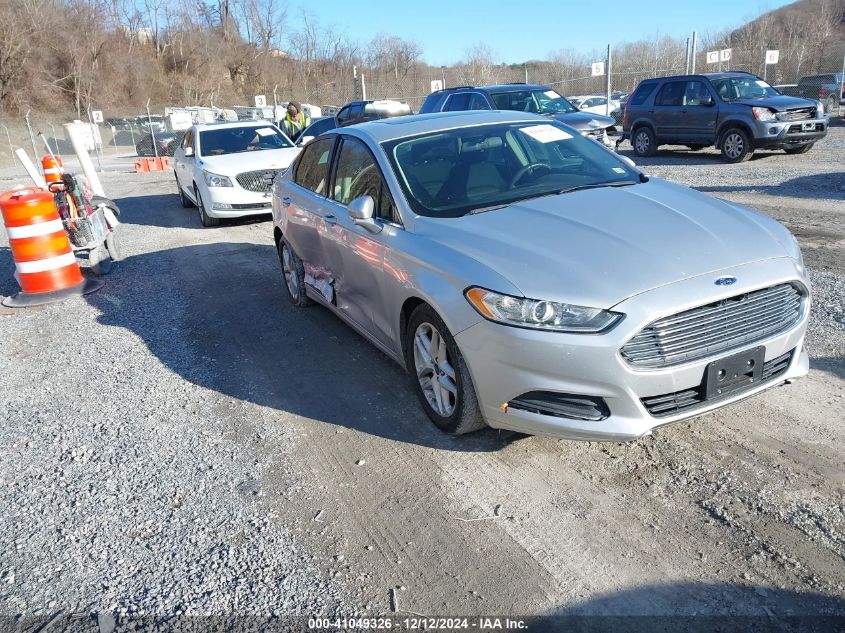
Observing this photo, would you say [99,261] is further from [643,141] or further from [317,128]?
[643,141]

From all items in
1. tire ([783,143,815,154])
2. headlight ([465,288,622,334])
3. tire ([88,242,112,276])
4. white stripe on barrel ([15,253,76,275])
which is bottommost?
tire ([783,143,815,154])

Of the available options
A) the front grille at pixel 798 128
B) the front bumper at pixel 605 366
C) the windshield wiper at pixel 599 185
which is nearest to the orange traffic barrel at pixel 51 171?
the windshield wiper at pixel 599 185

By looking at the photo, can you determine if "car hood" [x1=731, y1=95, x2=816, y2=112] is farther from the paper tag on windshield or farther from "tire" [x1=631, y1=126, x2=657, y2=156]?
the paper tag on windshield

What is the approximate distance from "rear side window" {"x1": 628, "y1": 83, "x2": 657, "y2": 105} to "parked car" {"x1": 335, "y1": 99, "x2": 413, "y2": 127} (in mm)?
6099

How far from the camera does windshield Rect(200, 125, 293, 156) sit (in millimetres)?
12211

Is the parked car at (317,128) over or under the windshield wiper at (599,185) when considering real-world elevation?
under

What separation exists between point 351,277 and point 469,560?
2504 mm

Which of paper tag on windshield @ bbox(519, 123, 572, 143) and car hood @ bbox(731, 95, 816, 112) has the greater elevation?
paper tag on windshield @ bbox(519, 123, 572, 143)

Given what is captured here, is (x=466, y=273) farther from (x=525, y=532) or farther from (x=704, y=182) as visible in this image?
(x=704, y=182)

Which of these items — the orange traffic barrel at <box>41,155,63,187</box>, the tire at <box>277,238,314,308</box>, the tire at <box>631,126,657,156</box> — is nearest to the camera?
the tire at <box>277,238,314,308</box>

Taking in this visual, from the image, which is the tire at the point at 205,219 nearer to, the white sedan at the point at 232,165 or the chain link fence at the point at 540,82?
the white sedan at the point at 232,165

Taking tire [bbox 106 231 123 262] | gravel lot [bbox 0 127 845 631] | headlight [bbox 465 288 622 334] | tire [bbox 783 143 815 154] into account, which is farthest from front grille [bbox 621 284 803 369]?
tire [bbox 783 143 815 154]

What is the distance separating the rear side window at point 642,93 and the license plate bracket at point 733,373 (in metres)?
15.0

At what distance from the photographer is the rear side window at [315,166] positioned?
564 centimetres
